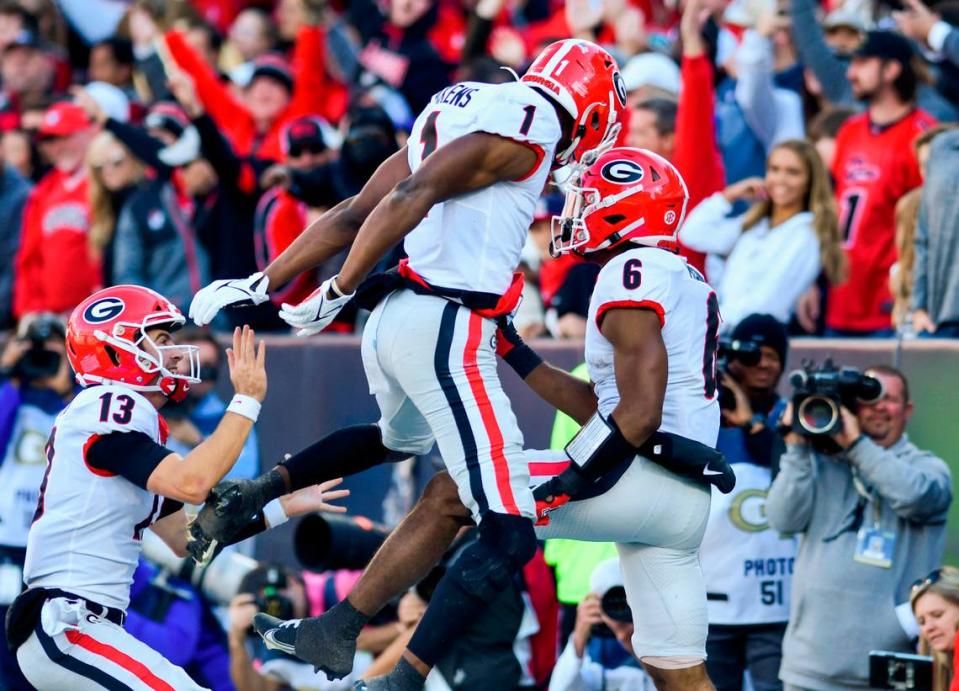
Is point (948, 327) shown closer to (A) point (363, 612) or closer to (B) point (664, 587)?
(B) point (664, 587)

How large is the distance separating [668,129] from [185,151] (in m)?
3.34

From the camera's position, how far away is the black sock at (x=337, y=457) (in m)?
5.87

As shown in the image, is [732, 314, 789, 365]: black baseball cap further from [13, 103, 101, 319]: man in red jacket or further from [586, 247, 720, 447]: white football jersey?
[13, 103, 101, 319]: man in red jacket

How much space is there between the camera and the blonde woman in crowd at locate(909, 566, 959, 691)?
641 centimetres

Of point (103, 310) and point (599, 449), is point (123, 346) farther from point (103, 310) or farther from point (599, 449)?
point (599, 449)

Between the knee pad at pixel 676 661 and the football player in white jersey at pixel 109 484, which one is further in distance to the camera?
the knee pad at pixel 676 661

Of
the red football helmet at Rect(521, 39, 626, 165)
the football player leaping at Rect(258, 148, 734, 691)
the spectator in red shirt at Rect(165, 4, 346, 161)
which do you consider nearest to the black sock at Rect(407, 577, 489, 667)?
the football player leaping at Rect(258, 148, 734, 691)

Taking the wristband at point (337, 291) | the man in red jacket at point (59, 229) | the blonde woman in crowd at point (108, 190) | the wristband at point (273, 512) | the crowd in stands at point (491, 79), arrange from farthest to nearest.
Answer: the man in red jacket at point (59, 229) < the blonde woman in crowd at point (108, 190) < the crowd in stands at point (491, 79) < the wristband at point (273, 512) < the wristband at point (337, 291)

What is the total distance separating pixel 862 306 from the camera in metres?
8.69

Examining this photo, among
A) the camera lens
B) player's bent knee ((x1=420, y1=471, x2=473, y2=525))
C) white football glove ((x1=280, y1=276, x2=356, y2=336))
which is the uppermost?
white football glove ((x1=280, y1=276, x2=356, y2=336))

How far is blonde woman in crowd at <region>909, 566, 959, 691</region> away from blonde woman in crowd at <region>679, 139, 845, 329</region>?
6.42 feet

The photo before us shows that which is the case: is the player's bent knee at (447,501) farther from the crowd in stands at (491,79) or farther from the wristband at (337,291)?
the crowd in stands at (491,79)

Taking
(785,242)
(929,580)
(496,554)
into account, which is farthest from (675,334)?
(785,242)

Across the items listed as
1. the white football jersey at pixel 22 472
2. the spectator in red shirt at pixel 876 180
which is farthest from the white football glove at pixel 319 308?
the white football jersey at pixel 22 472
